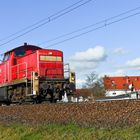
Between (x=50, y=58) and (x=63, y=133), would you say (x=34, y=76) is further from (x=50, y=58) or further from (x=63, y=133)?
(x=63, y=133)

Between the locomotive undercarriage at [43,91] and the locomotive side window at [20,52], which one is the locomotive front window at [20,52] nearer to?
the locomotive side window at [20,52]

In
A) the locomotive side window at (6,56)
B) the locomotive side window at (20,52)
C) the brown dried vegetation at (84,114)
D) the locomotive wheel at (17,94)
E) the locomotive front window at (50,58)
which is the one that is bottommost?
the brown dried vegetation at (84,114)

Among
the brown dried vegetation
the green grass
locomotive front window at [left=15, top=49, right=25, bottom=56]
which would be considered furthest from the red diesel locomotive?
the green grass

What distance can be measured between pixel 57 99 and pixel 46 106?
5476 mm

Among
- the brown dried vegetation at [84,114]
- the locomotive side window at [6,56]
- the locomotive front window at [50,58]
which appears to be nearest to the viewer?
the brown dried vegetation at [84,114]

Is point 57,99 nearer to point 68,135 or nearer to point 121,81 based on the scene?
point 68,135

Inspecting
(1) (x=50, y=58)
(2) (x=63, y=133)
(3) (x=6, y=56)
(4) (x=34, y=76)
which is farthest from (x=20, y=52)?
(2) (x=63, y=133)

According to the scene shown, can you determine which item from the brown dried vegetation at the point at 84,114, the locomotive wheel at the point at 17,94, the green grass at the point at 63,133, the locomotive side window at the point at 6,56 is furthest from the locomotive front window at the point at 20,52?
the green grass at the point at 63,133

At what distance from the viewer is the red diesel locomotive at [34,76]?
20.2 m

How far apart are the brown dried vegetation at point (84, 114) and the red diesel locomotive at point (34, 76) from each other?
8.79ft

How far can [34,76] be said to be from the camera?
65.5ft

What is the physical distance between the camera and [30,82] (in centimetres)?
2036

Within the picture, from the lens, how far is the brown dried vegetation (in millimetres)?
10742

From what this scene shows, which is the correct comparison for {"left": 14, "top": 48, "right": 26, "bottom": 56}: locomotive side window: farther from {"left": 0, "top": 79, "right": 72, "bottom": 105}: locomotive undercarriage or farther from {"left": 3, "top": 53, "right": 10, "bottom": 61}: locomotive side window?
{"left": 0, "top": 79, "right": 72, "bottom": 105}: locomotive undercarriage
